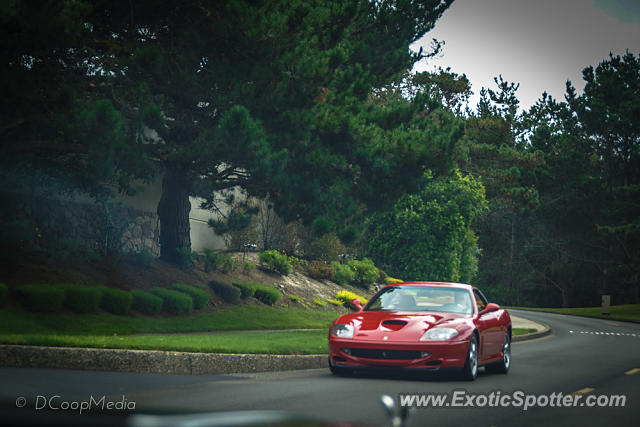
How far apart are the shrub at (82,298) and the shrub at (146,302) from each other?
1494mm

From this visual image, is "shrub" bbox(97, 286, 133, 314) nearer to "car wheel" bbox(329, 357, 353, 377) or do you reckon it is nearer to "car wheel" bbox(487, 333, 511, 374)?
"car wheel" bbox(329, 357, 353, 377)

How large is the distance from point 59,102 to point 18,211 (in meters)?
4.18

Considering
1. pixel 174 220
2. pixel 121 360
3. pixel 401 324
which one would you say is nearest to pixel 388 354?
pixel 401 324


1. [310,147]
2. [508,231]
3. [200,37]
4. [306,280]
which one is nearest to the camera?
[200,37]

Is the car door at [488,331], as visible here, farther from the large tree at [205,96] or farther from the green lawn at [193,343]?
the large tree at [205,96]

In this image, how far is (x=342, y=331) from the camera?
1169 cm

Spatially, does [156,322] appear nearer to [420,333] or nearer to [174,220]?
[174,220]

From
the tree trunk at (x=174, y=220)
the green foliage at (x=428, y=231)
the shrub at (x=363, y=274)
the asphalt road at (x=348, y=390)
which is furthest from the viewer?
the green foliage at (x=428, y=231)

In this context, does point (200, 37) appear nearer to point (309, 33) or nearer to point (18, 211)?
point (309, 33)

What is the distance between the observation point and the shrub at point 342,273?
32500mm

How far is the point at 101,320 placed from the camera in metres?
17.7

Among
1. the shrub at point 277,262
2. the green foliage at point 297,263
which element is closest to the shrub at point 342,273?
the green foliage at point 297,263

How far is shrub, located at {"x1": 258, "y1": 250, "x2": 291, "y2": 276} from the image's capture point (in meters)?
28.9

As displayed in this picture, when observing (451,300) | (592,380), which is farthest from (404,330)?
(592,380)
